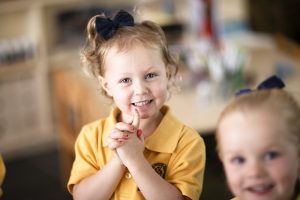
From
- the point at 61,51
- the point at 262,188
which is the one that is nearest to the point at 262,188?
the point at 262,188

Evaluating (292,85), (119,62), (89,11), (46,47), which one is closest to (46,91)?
(46,47)

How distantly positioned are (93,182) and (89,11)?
88.9 inches

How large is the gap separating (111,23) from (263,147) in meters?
0.27

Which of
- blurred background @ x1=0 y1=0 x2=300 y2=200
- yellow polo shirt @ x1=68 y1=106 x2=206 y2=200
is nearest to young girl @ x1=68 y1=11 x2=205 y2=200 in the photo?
yellow polo shirt @ x1=68 y1=106 x2=206 y2=200

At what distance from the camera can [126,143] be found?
0.78 meters

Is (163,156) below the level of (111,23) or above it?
below

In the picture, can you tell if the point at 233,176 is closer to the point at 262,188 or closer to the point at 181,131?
the point at 262,188

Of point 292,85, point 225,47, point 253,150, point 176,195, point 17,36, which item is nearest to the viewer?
point 253,150

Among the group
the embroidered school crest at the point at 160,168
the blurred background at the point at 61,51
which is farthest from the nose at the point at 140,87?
the blurred background at the point at 61,51

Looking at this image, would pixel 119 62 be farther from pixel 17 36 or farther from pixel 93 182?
pixel 17 36

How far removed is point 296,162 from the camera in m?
0.71

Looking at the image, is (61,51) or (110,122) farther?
(61,51)

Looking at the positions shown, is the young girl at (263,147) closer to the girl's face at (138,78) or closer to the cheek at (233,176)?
the cheek at (233,176)

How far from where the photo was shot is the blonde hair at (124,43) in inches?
32.4
